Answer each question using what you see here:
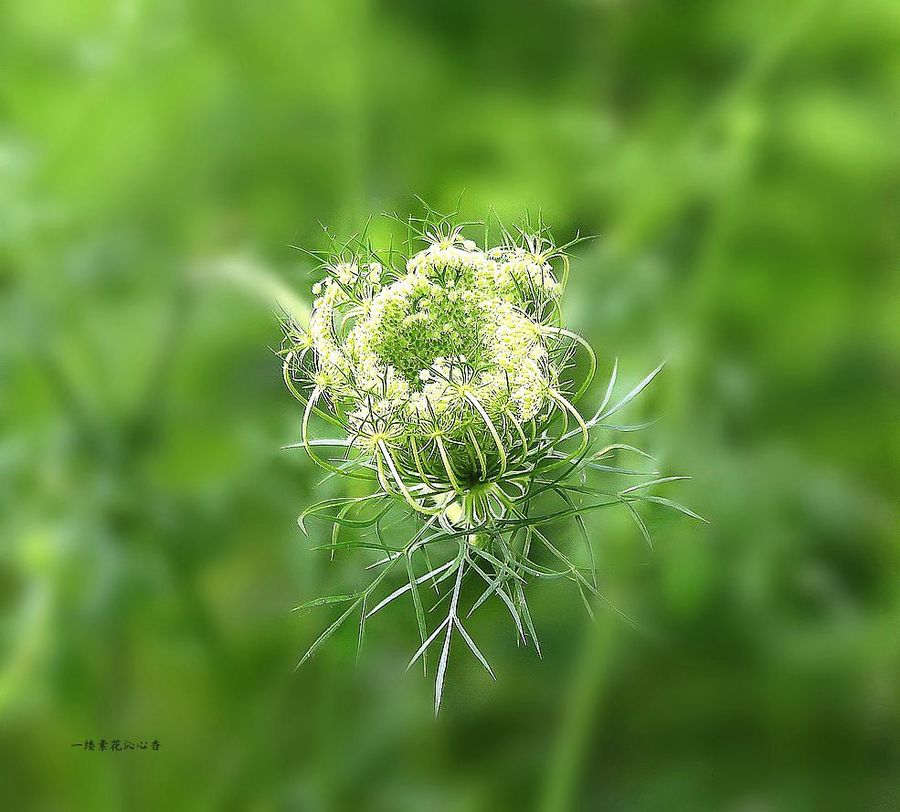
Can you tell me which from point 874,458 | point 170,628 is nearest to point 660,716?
point 874,458

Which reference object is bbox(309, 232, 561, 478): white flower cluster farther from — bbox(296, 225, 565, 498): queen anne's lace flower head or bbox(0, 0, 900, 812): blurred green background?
bbox(0, 0, 900, 812): blurred green background

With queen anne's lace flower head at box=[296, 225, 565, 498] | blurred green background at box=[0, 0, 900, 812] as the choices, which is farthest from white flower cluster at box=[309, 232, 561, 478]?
blurred green background at box=[0, 0, 900, 812]

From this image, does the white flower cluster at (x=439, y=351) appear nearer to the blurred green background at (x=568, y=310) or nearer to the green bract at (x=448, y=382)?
the green bract at (x=448, y=382)

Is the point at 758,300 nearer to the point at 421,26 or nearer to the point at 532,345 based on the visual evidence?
the point at 421,26

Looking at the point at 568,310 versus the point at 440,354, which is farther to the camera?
the point at 568,310

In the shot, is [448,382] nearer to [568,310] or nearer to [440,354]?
[440,354]

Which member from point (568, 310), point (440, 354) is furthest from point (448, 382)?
point (568, 310)

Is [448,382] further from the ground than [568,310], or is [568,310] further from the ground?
[568,310]

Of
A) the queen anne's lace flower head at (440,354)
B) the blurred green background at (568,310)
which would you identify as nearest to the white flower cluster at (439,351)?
the queen anne's lace flower head at (440,354)
